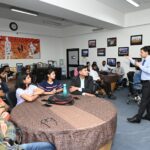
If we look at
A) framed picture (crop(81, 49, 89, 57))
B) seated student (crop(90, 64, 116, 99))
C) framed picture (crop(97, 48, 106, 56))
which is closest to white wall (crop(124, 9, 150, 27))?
framed picture (crop(97, 48, 106, 56))

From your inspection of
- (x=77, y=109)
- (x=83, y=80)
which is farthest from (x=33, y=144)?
(x=83, y=80)

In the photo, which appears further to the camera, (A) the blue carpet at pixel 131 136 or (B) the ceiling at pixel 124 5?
(B) the ceiling at pixel 124 5

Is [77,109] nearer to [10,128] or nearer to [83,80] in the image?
[10,128]

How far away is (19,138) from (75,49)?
8854mm

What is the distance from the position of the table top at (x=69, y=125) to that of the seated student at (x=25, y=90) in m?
0.39

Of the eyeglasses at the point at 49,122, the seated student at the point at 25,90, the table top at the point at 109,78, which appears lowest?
the table top at the point at 109,78

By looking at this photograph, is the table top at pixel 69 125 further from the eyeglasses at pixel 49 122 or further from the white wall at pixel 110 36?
the white wall at pixel 110 36

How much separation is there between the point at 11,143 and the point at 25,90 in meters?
1.26

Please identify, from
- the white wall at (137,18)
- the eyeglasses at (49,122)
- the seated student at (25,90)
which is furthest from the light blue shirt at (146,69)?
the white wall at (137,18)

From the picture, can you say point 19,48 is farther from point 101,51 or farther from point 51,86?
point 51,86

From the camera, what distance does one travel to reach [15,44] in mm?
8695

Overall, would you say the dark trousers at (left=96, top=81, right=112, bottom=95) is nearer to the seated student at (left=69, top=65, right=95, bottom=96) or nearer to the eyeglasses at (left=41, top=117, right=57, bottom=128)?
the seated student at (left=69, top=65, right=95, bottom=96)

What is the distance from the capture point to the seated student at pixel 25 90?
2645 mm

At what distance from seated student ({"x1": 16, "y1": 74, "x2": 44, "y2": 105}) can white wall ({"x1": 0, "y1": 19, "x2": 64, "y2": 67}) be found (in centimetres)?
592
